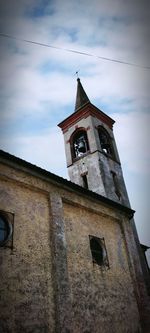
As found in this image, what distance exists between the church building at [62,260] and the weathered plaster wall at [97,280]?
23 mm

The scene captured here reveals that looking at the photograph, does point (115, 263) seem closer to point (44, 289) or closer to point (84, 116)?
point (44, 289)

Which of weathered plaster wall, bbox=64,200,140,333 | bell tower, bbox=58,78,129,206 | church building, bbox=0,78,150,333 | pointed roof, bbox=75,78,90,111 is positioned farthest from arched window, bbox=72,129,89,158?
weathered plaster wall, bbox=64,200,140,333

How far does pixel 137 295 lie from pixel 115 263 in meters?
1.40

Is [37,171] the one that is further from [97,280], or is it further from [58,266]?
[97,280]

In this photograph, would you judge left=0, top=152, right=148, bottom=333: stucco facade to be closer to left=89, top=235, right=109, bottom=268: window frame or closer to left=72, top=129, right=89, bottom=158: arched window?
left=89, top=235, right=109, bottom=268: window frame

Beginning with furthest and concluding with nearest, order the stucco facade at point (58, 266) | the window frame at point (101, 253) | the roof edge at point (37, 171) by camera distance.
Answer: the window frame at point (101, 253)
the roof edge at point (37, 171)
the stucco facade at point (58, 266)

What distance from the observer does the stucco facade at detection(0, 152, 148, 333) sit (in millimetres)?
6207

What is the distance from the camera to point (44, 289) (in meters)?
6.70

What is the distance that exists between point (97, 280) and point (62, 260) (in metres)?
1.77

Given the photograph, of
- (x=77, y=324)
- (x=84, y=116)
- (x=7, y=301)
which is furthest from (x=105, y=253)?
(x=84, y=116)

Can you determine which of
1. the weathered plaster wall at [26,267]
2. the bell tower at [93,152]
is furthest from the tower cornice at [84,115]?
the weathered plaster wall at [26,267]

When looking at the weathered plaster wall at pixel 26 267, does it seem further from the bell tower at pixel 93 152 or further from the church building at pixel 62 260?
the bell tower at pixel 93 152

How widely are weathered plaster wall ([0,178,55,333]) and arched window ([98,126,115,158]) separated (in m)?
10.0

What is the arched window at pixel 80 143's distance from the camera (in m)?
16.8
